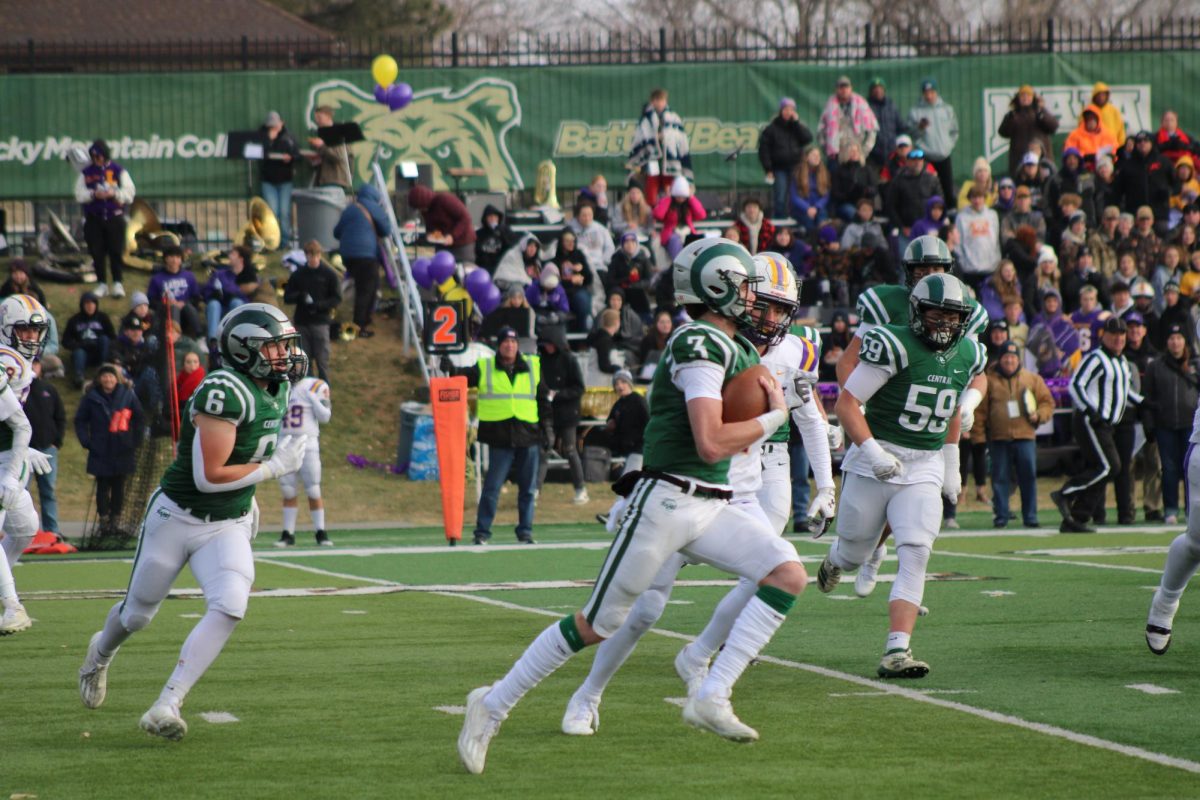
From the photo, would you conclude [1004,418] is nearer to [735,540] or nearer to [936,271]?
[936,271]

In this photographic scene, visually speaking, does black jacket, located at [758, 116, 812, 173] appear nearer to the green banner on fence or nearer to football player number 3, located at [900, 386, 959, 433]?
the green banner on fence

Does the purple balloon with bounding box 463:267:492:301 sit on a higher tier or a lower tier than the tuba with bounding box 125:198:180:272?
lower

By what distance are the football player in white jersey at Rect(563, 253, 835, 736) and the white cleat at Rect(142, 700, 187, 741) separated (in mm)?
1403

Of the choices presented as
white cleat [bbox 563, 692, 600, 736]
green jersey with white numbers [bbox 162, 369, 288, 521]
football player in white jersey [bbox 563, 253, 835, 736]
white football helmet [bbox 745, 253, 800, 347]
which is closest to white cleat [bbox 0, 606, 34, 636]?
green jersey with white numbers [bbox 162, 369, 288, 521]

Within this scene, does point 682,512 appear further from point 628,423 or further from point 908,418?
point 628,423

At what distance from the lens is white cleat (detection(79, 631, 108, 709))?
289 inches

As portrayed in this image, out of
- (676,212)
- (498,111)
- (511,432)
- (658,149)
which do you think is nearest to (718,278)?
(511,432)

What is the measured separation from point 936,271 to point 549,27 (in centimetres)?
4385

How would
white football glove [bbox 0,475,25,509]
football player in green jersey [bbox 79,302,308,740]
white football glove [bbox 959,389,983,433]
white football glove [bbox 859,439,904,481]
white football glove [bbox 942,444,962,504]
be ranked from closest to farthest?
football player in green jersey [bbox 79,302,308,740], white football glove [bbox 859,439,904,481], white football glove [bbox 959,389,983,433], white football glove [bbox 0,475,25,509], white football glove [bbox 942,444,962,504]

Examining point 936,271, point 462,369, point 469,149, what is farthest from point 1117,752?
point 469,149

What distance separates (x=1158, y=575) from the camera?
12.5m

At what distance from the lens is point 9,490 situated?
34.6 ft

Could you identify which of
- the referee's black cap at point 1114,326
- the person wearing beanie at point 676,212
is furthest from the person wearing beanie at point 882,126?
the referee's black cap at point 1114,326

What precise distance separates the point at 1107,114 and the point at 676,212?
617cm
